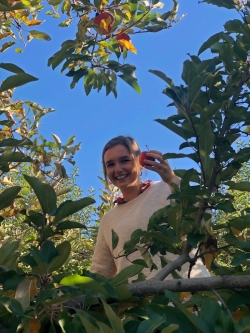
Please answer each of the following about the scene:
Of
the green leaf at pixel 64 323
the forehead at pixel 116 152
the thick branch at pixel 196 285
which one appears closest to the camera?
the green leaf at pixel 64 323

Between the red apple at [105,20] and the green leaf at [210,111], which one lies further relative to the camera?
the red apple at [105,20]

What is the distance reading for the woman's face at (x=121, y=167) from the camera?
2.13 metres

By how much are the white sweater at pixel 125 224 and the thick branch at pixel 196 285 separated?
0.97 meters

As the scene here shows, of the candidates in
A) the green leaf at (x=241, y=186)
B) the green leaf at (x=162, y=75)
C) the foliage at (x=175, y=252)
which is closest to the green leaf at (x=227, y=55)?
the foliage at (x=175, y=252)

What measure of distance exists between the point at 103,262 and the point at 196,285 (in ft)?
4.03

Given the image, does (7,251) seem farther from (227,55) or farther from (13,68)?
(227,55)

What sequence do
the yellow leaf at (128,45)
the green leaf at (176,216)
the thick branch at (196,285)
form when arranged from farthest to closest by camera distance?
1. the yellow leaf at (128,45)
2. the green leaf at (176,216)
3. the thick branch at (196,285)

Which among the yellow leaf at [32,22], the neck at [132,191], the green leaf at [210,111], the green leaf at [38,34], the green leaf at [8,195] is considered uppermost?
the yellow leaf at [32,22]

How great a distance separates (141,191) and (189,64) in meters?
1.23

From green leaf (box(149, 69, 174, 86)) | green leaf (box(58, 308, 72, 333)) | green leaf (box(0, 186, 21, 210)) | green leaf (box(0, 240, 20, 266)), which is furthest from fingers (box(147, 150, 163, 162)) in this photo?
green leaf (box(58, 308, 72, 333))

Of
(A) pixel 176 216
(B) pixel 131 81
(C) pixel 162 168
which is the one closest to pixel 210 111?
(A) pixel 176 216

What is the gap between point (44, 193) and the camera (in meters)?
0.98

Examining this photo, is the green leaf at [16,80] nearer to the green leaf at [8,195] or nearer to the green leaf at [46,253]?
the green leaf at [8,195]

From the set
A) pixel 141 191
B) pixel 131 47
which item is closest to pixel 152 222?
pixel 141 191
